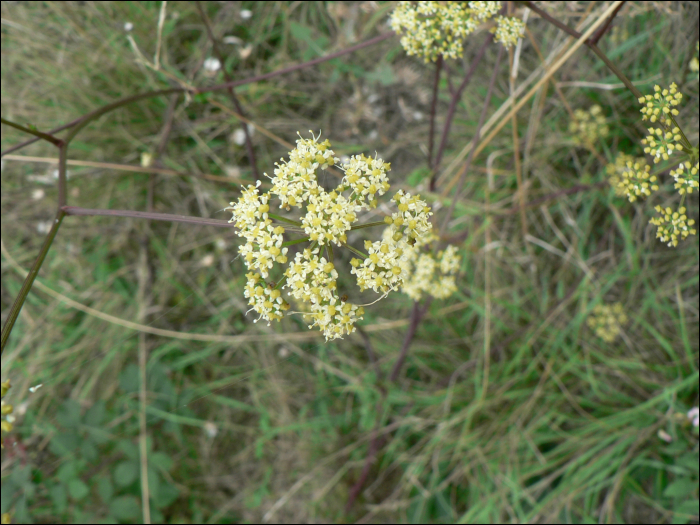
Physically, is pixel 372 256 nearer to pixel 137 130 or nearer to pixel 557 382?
pixel 557 382

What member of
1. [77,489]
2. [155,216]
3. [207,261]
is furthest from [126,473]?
[155,216]

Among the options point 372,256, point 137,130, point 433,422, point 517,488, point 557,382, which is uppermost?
point 137,130

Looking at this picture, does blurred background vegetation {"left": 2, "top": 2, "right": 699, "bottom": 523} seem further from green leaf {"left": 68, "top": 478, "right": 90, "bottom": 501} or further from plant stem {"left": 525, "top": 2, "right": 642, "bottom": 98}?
plant stem {"left": 525, "top": 2, "right": 642, "bottom": 98}

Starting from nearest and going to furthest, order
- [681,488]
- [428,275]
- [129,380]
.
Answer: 1. [428,275]
2. [681,488]
3. [129,380]

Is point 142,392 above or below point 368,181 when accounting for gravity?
below

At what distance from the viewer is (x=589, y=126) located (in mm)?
2547

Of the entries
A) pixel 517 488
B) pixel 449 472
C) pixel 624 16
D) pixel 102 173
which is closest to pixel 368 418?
pixel 449 472

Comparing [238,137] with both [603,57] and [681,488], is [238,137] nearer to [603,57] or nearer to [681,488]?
[603,57]

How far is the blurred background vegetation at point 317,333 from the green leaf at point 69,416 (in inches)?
0.4

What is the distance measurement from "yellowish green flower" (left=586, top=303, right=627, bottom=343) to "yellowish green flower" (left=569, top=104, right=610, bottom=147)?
878 mm

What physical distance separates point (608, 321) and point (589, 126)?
1.04 metres

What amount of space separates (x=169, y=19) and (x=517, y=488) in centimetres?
325

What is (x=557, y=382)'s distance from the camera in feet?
8.72

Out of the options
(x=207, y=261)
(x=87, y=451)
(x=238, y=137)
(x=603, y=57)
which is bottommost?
(x=87, y=451)
